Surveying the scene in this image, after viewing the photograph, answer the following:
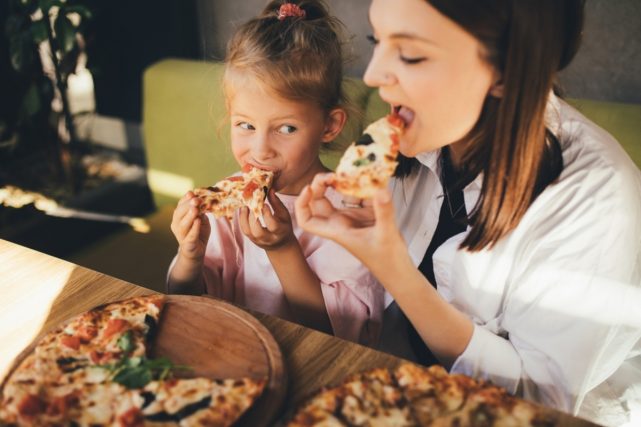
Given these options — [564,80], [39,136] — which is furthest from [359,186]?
[39,136]

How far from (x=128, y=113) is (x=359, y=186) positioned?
358 centimetres

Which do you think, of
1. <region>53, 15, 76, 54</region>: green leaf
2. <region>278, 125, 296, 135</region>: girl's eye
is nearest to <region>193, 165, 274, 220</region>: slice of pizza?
<region>278, 125, 296, 135</region>: girl's eye

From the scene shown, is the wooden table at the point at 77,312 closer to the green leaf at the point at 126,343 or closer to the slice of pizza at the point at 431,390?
the slice of pizza at the point at 431,390

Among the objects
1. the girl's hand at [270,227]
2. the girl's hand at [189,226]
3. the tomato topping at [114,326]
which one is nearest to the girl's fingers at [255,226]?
the girl's hand at [270,227]

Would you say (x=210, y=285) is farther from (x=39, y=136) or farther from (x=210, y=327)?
(x=39, y=136)

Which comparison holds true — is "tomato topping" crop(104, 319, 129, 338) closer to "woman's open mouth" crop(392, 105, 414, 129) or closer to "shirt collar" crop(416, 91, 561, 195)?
"woman's open mouth" crop(392, 105, 414, 129)

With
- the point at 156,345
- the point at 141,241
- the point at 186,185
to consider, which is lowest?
the point at 141,241

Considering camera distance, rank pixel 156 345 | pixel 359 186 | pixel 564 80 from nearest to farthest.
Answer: pixel 156 345 → pixel 359 186 → pixel 564 80

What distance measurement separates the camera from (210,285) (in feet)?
6.13

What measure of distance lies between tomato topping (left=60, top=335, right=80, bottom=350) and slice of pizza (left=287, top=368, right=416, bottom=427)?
0.52 m

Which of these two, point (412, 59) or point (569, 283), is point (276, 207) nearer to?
point (412, 59)

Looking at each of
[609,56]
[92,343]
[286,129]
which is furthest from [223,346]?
[609,56]

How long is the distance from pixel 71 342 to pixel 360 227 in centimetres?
71

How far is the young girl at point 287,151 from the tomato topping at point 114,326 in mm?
423
